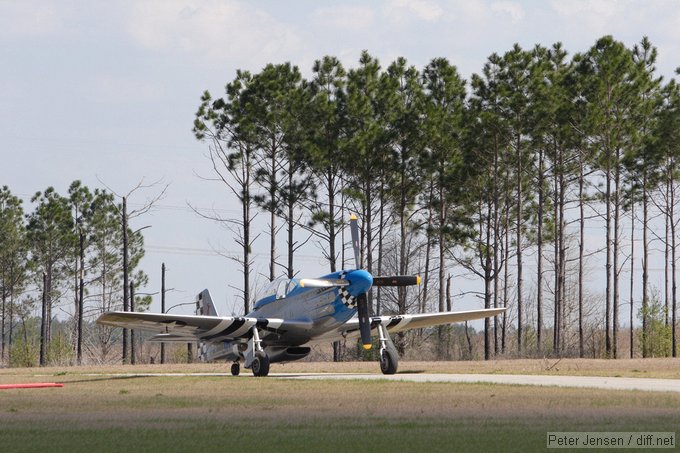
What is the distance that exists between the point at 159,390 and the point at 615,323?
3470 centimetres

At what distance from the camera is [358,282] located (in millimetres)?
28594

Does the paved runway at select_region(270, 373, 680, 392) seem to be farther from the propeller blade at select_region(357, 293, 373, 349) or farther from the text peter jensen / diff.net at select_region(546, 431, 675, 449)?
the text peter jensen / diff.net at select_region(546, 431, 675, 449)

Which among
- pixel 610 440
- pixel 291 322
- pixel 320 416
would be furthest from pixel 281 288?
pixel 610 440

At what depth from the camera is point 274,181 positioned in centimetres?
5728

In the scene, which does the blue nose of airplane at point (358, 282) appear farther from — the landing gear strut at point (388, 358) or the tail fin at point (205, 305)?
the tail fin at point (205, 305)

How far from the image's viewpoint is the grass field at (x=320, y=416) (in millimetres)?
12648

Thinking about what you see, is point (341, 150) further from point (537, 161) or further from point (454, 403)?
point (454, 403)

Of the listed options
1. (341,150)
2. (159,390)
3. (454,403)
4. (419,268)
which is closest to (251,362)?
(159,390)

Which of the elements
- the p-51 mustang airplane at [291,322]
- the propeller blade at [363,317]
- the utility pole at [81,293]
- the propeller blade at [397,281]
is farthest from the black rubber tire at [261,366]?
the utility pole at [81,293]

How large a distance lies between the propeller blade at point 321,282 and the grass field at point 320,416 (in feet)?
16.5

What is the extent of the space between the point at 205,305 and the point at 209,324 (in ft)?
20.4

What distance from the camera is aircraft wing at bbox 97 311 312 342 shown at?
29.1 meters

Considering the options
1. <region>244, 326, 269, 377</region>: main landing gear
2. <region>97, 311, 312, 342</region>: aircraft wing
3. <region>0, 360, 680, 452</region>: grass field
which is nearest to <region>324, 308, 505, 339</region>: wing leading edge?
<region>97, 311, 312, 342</region>: aircraft wing

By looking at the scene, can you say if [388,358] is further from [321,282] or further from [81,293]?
[81,293]
